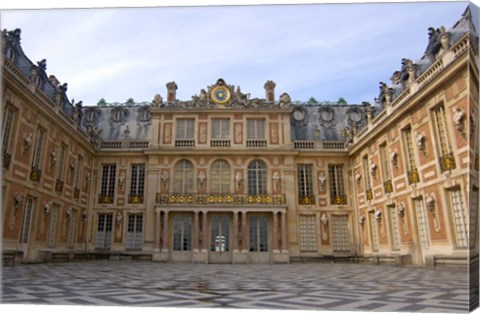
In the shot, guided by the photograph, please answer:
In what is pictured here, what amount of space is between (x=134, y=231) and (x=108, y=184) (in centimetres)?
312

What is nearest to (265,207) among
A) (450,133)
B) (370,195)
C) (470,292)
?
(370,195)

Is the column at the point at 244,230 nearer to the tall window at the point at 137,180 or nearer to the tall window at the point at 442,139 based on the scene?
the tall window at the point at 137,180

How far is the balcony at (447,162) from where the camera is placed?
10930mm

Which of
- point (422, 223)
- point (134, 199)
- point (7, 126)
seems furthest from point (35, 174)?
point (422, 223)

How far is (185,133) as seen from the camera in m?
23.7

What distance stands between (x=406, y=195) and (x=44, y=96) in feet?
48.9

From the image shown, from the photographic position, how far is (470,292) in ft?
24.1

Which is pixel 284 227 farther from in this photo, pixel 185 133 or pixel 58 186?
pixel 58 186

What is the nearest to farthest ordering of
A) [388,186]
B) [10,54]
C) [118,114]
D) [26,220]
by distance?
[10,54] → [26,220] → [388,186] → [118,114]

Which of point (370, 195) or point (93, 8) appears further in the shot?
point (370, 195)

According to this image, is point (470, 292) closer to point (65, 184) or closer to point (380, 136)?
Answer: point (380, 136)

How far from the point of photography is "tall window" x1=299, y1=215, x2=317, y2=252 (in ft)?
74.7

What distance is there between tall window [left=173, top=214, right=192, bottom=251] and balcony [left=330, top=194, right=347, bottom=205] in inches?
335

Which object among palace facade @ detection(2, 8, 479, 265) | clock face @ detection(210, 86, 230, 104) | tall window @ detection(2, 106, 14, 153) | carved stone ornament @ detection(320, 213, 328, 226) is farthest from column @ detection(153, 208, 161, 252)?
tall window @ detection(2, 106, 14, 153)
